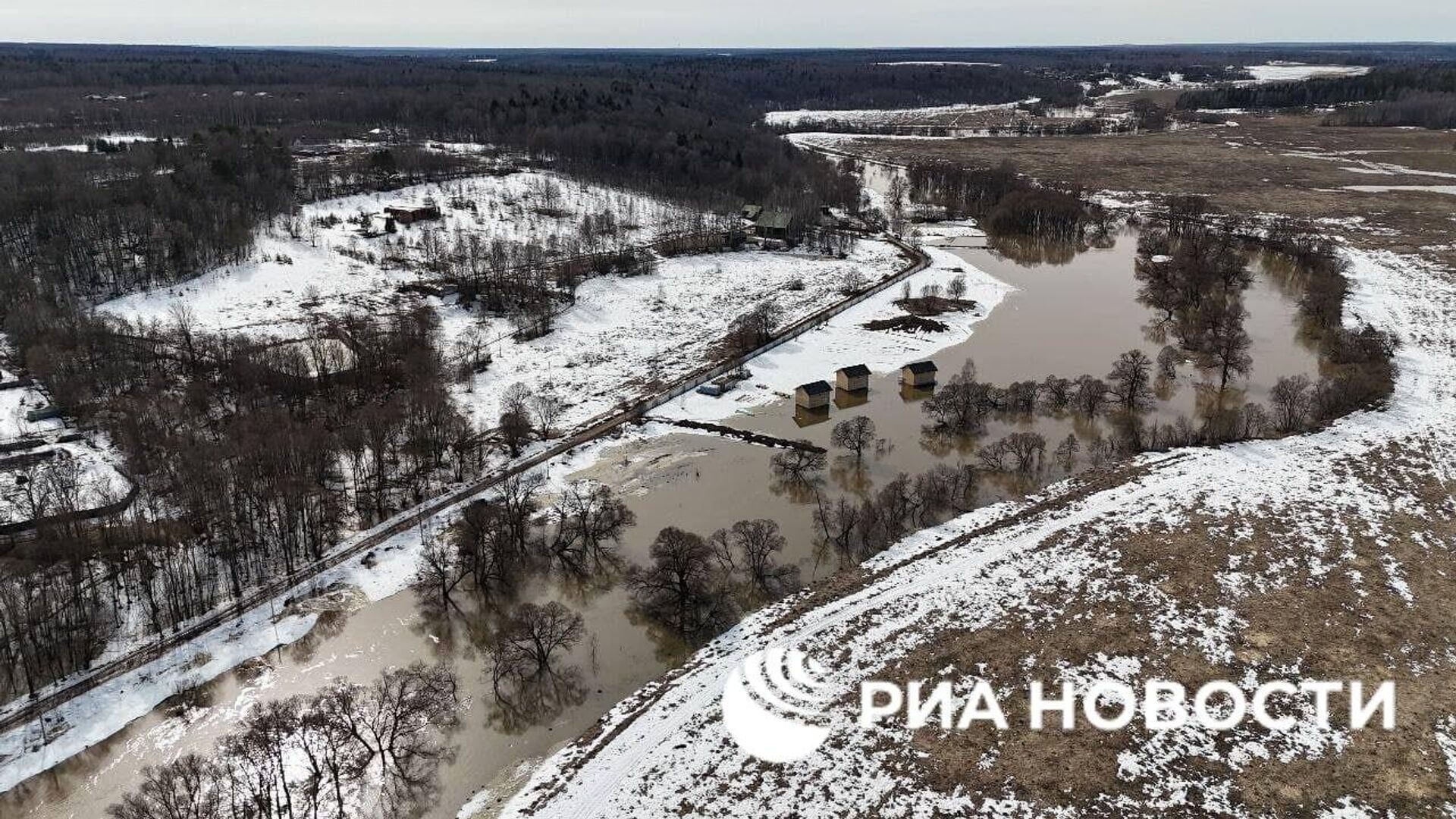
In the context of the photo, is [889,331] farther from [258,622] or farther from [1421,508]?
[258,622]

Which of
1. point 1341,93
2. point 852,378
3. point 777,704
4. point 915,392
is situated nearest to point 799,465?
point 852,378

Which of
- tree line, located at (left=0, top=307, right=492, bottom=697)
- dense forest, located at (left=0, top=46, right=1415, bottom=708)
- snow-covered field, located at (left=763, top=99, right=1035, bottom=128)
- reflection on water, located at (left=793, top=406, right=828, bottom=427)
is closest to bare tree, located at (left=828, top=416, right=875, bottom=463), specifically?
reflection on water, located at (left=793, top=406, right=828, bottom=427)

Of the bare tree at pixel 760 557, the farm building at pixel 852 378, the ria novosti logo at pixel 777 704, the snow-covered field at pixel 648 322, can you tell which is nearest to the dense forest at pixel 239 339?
the bare tree at pixel 760 557

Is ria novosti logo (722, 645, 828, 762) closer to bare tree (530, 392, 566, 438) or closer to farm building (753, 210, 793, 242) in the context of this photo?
bare tree (530, 392, 566, 438)

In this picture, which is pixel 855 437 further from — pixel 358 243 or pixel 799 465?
pixel 358 243

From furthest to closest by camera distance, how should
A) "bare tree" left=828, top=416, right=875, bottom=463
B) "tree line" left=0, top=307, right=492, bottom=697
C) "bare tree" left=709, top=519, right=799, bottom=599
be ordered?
"bare tree" left=828, top=416, right=875, bottom=463, "bare tree" left=709, top=519, right=799, bottom=599, "tree line" left=0, top=307, right=492, bottom=697
